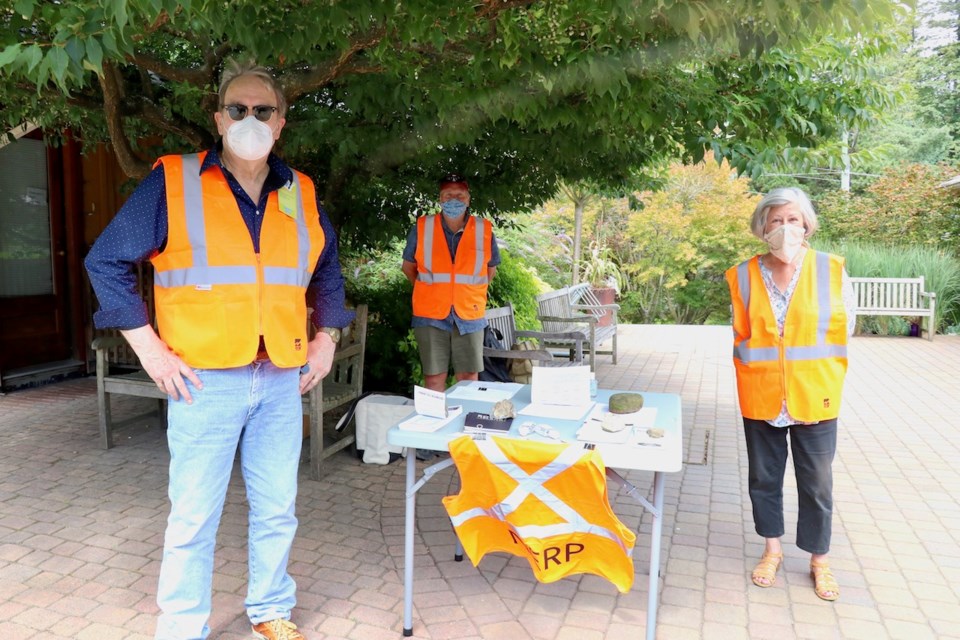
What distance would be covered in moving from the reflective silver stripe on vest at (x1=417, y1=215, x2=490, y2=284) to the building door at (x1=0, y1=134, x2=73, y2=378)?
15.6 feet

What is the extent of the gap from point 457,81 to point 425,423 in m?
1.76

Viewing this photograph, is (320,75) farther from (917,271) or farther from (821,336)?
(917,271)

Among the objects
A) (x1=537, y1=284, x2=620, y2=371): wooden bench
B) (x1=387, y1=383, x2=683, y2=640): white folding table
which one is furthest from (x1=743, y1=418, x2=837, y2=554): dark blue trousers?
(x1=537, y1=284, x2=620, y2=371): wooden bench

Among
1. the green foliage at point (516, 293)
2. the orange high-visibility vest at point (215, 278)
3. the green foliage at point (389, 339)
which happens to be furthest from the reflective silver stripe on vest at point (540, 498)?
the green foliage at point (516, 293)

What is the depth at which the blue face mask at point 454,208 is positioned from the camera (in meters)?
5.19

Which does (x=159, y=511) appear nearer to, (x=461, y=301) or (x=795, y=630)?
(x=461, y=301)

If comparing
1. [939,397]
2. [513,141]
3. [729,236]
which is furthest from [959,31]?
[513,141]

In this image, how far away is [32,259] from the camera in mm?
7605

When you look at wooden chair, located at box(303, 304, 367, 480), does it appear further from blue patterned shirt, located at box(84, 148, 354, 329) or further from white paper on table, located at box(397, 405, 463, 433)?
blue patterned shirt, located at box(84, 148, 354, 329)

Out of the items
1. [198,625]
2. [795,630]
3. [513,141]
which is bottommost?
[795,630]

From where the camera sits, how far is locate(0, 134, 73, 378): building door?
287 inches

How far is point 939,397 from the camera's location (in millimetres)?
7641

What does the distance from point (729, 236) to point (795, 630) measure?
13.6 meters

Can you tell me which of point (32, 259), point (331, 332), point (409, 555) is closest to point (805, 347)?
point (409, 555)
